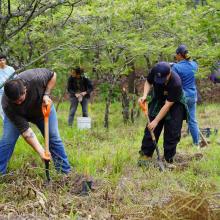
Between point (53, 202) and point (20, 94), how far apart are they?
112 cm

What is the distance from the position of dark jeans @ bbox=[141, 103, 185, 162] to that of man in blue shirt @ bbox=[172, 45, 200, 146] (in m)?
1.35

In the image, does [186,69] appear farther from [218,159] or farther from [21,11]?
[21,11]

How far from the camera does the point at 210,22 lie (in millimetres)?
5668

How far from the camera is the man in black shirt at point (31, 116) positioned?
536 centimetres

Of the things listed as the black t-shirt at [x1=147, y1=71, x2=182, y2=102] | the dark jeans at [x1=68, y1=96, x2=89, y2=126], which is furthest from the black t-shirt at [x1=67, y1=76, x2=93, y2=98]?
the black t-shirt at [x1=147, y1=71, x2=182, y2=102]

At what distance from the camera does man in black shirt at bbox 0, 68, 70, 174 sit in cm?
536

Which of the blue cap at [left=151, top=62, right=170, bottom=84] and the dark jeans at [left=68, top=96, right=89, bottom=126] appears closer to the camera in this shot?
the blue cap at [left=151, top=62, right=170, bottom=84]

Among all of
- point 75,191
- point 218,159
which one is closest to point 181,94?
point 218,159

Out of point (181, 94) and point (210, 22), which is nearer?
point (210, 22)

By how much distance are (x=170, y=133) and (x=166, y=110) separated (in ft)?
1.38

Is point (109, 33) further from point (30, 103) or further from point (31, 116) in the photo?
point (30, 103)

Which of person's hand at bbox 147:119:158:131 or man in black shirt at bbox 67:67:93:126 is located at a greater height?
person's hand at bbox 147:119:158:131

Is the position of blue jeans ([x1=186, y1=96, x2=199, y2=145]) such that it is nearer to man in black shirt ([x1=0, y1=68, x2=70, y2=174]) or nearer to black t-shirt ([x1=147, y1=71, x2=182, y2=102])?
black t-shirt ([x1=147, y1=71, x2=182, y2=102])

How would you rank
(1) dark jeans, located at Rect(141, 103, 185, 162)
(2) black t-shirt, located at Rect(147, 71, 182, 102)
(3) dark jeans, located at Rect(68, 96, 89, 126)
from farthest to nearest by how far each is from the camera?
(3) dark jeans, located at Rect(68, 96, 89, 126)
(1) dark jeans, located at Rect(141, 103, 185, 162)
(2) black t-shirt, located at Rect(147, 71, 182, 102)
